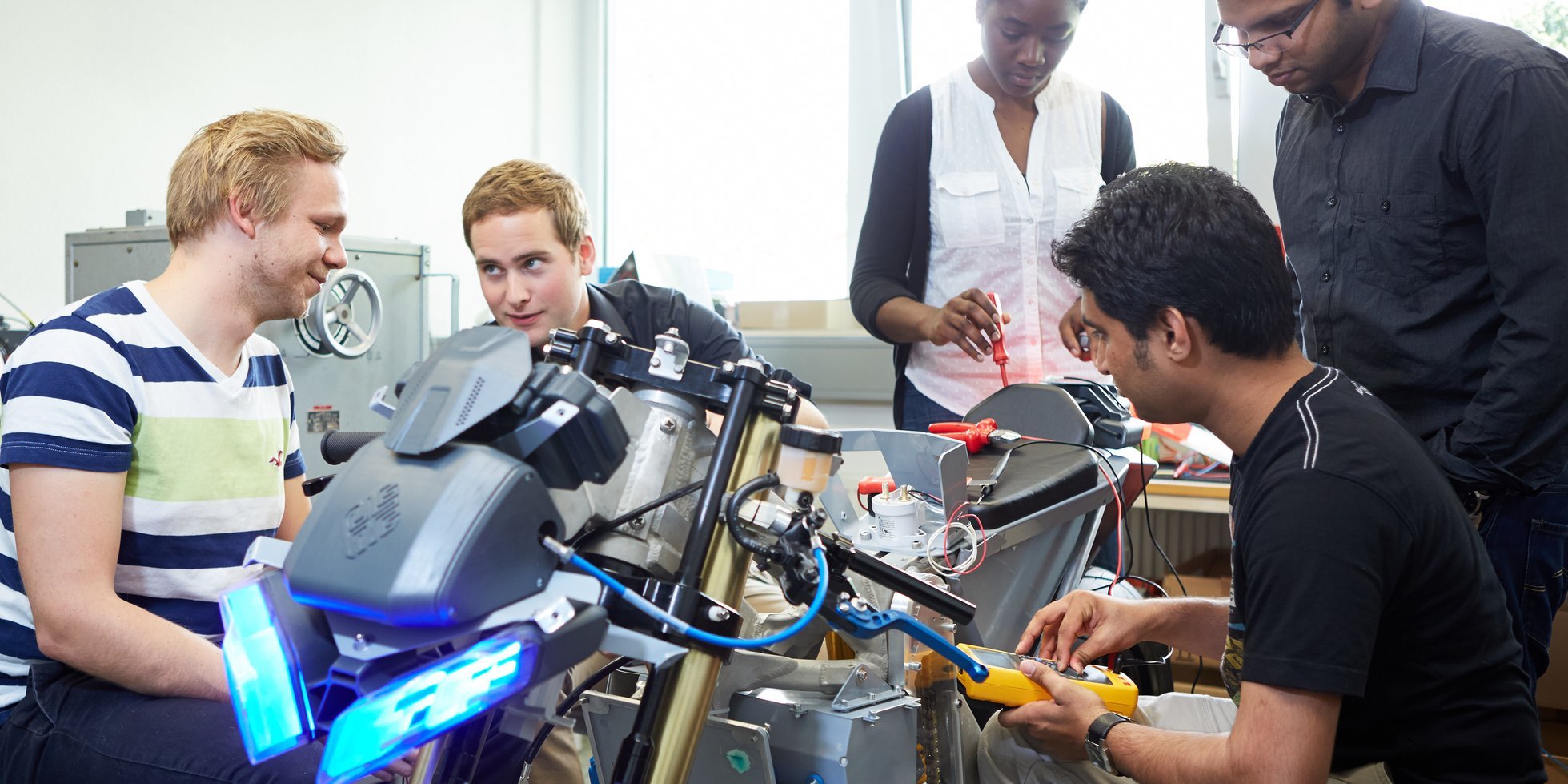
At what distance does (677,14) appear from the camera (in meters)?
4.52

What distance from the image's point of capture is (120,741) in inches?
45.7

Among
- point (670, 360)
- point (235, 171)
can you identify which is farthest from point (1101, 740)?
point (235, 171)

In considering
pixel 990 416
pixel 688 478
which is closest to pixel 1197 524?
pixel 990 416

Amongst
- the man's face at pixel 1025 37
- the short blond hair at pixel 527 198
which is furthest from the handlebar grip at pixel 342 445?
the man's face at pixel 1025 37

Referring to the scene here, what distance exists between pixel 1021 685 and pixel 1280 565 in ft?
0.95

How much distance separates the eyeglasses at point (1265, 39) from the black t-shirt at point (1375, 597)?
1.82 ft

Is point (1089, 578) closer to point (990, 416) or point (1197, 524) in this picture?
point (990, 416)

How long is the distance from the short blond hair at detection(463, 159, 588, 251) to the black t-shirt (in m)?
1.20

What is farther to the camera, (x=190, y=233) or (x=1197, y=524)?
(x=1197, y=524)

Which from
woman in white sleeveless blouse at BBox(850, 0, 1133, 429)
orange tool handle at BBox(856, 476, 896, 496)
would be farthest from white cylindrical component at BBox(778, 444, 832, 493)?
woman in white sleeveless blouse at BBox(850, 0, 1133, 429)

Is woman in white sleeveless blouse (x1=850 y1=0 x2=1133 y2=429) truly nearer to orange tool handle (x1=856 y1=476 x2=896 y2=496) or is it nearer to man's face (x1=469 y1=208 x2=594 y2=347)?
man's face (x1=469 y1=208 x2=594 y2=347)

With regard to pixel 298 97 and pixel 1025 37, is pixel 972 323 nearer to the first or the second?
pixel 1025 37

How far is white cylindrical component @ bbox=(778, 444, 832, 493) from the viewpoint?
81 cm

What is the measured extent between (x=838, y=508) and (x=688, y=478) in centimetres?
39
